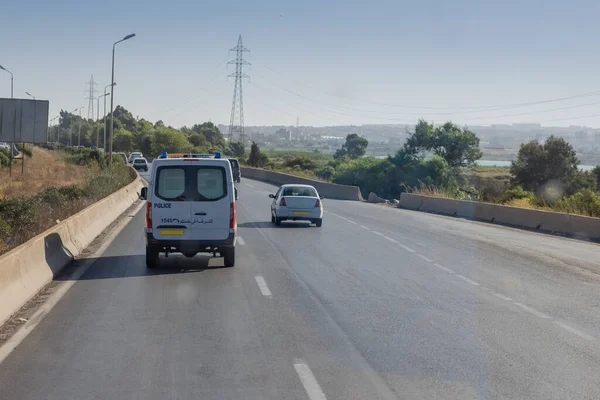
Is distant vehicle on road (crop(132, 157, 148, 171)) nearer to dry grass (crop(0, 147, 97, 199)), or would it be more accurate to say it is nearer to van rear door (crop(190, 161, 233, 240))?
dry grass (crop(0, 147, 97, 199))

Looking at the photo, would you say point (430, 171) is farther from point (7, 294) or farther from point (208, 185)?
point (7, 294)

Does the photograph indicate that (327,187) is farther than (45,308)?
Yes

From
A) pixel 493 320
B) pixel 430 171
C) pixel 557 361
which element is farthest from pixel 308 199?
pixel 430 171

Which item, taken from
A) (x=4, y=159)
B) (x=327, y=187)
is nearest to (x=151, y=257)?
(x=327, y=187)

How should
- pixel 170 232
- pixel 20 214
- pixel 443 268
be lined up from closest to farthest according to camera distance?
pixel 170 232 < pixel 443 268 < pixel 20 214

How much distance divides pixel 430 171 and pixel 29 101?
34.5 m

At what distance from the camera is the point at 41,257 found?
42.9 feet

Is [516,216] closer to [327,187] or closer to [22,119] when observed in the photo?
[327,187]

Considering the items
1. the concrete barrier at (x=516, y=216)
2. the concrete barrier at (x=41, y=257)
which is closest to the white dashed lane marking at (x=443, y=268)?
the concrete barrier at (x=41, y=257)

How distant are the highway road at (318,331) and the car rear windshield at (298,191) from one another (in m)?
8.24

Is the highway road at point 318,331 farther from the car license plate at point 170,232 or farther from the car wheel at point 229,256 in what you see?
the car license plate at point 170,232

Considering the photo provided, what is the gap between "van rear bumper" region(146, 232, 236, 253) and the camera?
49.4 feet

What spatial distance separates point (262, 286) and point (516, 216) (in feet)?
63.2

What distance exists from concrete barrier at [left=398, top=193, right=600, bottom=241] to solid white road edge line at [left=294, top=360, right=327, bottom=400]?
1931 cm
